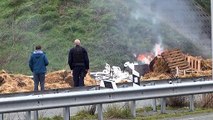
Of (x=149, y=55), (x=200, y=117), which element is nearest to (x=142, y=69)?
(x=149, y=55)

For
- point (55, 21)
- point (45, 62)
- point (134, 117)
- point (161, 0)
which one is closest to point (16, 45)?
point (55, 21)

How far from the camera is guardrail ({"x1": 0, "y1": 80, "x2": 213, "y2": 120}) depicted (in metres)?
12.2

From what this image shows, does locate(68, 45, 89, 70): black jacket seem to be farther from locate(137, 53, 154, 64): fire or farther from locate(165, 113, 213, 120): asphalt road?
locate(137, 53, 154, 64): fire

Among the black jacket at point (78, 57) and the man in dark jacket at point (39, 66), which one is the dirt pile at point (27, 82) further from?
the black jacket at point (78, 57)

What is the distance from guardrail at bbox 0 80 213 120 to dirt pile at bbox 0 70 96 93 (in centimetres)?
737

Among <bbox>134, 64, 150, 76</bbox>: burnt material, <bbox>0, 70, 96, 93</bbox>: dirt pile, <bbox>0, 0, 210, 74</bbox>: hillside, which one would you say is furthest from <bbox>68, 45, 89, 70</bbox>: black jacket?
<bbox>0, 0, 210, 74</bbox>: hillside

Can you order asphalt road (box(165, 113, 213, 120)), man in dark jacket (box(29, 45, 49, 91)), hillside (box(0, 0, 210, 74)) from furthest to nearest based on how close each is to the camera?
hillside (box(0, 0, 210, 74)) → man in dark jacket (box(29, 45, 49, 91)) → asphalt road (box(165, 113, 213, 120))

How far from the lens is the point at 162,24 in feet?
115

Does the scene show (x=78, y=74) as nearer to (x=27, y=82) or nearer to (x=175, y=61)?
(x=27, y=82)

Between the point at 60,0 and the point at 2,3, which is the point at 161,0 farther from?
the point at 2,3

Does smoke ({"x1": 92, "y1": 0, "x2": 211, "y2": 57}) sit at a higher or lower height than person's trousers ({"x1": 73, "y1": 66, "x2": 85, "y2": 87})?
higher

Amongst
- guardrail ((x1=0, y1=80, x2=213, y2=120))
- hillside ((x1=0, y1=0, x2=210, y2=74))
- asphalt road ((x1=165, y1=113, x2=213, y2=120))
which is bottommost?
asphalt road ((x1=165, y1=113, x2=213, y2=120))

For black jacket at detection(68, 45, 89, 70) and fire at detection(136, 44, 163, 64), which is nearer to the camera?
black jacket at detection(68, 45, 89, 70)

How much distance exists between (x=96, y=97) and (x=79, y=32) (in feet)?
67.0
